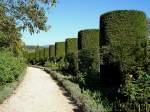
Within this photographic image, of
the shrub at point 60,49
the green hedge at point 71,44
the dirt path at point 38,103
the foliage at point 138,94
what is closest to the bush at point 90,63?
the dirt path at point 38,103

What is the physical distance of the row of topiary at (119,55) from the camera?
1368 centimetres

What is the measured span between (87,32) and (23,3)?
53.9ft

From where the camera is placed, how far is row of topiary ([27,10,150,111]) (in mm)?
13683

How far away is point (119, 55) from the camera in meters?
16.5

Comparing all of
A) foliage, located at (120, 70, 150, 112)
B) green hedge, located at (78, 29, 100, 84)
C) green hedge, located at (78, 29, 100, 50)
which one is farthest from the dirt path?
green hedge, located at (78, 29, 100, 50)

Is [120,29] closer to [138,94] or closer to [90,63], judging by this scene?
[90,63]

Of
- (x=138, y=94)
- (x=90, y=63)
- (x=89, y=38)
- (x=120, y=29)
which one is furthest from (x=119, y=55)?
(x=89, y=38)

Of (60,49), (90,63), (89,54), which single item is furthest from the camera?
(60,49)

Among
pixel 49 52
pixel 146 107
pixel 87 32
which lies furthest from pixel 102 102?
pixel 49 52

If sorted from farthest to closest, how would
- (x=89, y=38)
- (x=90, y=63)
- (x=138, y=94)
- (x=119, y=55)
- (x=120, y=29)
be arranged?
(x=89, y=38) < (x=90, y=63) < (x=120, y=29) < (x=119, y=55) < (x=138, y=94)

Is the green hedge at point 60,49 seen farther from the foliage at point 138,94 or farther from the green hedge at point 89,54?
the foliage at point 138,94

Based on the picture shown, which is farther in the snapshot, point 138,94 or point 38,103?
point 38,103

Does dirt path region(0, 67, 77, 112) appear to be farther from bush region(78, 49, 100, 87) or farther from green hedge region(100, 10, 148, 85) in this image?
bush region(78, 49, 100, 87)

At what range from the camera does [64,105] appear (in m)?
15.6
